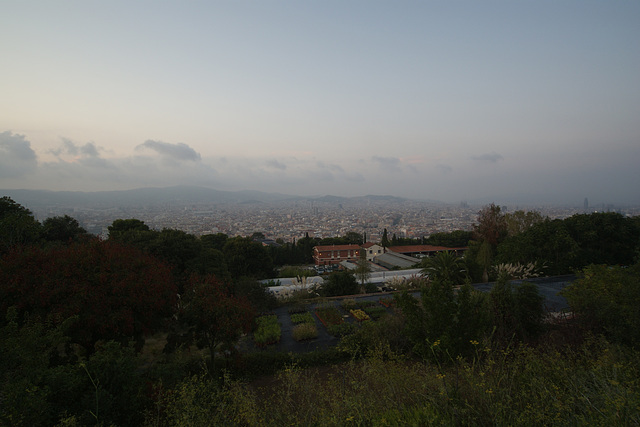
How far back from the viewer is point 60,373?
3.89 metres

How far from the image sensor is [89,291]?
5578 millimetres

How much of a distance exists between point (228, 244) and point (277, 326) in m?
15.9

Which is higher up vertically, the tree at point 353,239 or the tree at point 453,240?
the tree at point 453,240

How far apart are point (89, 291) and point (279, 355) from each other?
4034mm

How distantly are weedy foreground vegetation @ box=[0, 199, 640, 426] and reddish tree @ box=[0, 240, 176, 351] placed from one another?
0.03 m

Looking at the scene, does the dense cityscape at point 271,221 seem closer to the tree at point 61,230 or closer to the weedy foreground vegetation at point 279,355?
the tree at point 61,230

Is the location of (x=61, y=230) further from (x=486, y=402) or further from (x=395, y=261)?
(x=395, y=261)

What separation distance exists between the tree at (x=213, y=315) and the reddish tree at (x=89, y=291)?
2.63 ft

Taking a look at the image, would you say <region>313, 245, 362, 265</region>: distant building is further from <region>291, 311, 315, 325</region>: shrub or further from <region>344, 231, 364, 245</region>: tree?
<region>291, 311, 315, 325</region>: shrub

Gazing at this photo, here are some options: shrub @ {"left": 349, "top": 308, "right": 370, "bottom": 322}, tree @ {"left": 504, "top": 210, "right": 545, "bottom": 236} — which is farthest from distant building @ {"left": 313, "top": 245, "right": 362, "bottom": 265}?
shrub @ {"left": 349, "top": 308, "right": 370, "bottom": 322}

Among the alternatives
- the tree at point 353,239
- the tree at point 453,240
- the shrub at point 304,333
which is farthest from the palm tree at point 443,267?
the tree at point 353,239

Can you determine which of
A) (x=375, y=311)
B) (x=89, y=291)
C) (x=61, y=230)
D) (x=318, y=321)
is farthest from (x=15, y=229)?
(x=375, y=311)

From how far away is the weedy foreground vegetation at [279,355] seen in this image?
289 centimetres

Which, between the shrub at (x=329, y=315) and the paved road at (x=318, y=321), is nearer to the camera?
the paved road at (x=318, y=321)
